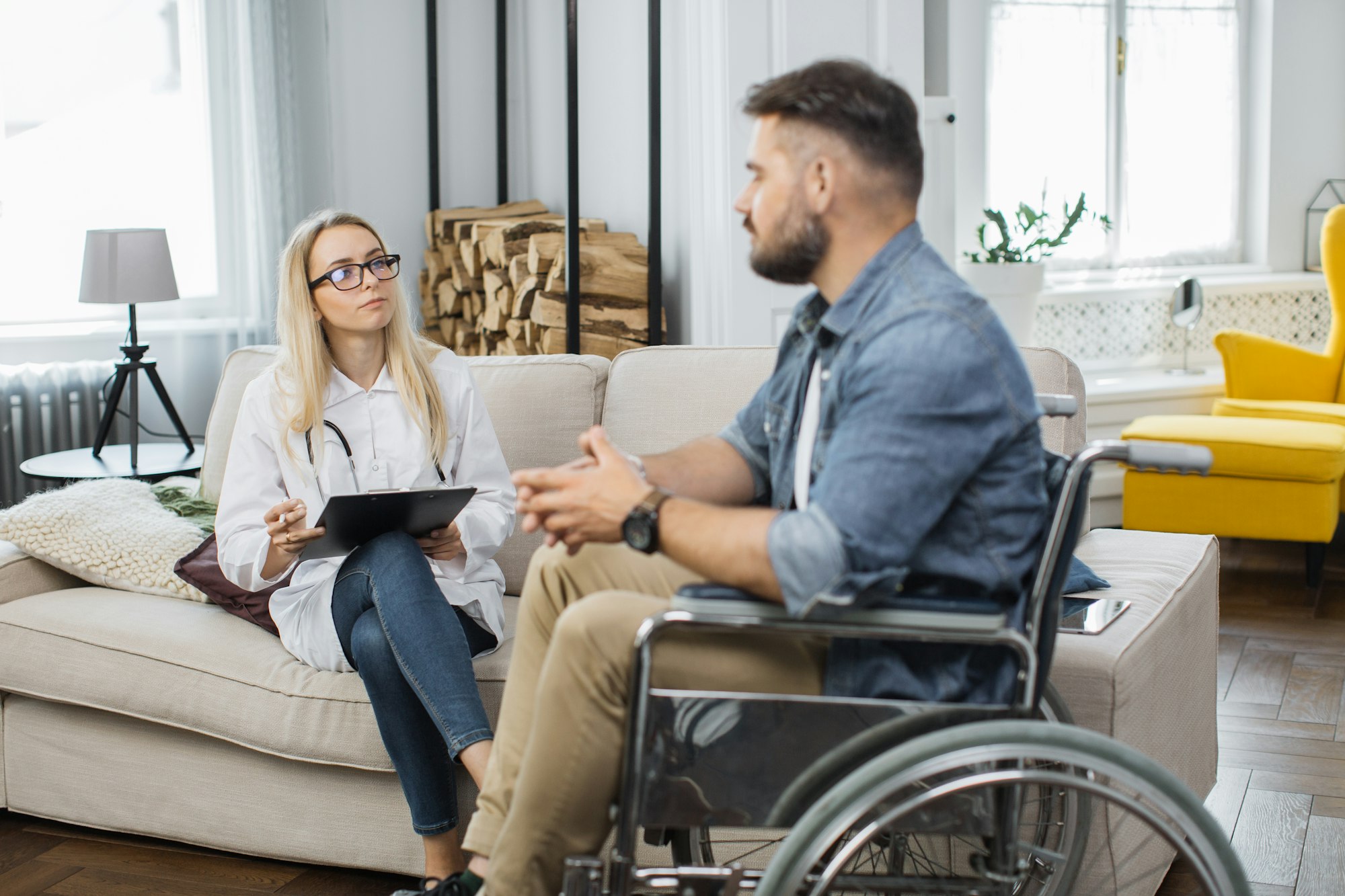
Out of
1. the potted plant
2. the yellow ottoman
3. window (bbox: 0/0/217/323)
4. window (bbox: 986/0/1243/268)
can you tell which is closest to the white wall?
window (bbox: 986/0/1243/268)

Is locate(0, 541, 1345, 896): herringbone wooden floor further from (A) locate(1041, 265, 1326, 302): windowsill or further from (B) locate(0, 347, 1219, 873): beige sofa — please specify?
(A) locate(1041, 265, 1326, 302): windowsill

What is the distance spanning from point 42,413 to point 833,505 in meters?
3.41

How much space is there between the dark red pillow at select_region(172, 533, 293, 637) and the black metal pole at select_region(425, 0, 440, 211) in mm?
2587

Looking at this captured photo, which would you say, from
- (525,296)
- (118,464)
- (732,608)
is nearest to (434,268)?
(525,296)

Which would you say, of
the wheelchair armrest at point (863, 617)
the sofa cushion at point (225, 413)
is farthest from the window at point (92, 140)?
the wheelchair armrest at point (863, 617)

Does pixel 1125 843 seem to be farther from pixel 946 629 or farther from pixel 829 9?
pixel 829 9

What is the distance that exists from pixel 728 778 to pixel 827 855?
0.77 ft

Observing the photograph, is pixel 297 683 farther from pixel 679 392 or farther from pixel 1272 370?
pixel 1272 370

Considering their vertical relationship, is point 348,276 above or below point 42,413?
above

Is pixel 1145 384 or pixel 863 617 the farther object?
pixel 1145 384

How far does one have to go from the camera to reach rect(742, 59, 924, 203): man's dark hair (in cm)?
125

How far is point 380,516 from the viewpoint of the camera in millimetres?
1722

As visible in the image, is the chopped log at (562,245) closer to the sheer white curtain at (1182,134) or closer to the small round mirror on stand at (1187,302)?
the small round mirror on stand at (1187,302)

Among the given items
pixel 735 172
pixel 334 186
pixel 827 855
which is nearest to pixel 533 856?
pixel 827 855
